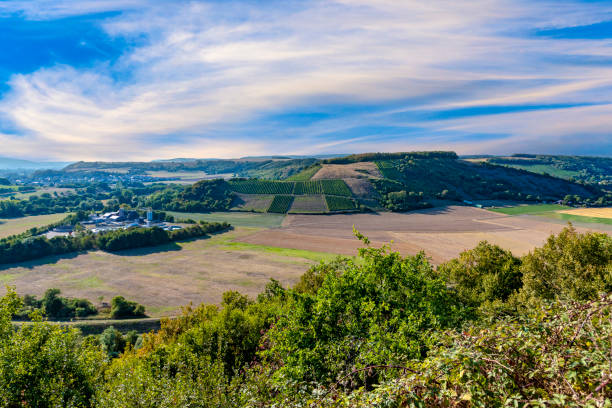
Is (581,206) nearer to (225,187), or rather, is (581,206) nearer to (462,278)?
(462,278)

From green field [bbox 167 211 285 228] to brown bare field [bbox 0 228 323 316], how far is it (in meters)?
29.2

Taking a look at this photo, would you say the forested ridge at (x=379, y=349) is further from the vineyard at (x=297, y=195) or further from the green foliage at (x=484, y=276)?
the vineyard at (x=297, y=195)

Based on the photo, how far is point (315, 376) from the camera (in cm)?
1235

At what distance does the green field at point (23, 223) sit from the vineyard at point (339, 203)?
12313cm

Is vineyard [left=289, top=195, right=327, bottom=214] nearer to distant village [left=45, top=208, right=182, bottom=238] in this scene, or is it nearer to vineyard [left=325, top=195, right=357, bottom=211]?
vineyard [left=325, top=195, right=357, bottom=211]

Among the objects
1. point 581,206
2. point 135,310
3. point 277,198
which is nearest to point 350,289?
point 135,310

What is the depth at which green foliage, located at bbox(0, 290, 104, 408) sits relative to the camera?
13320mm

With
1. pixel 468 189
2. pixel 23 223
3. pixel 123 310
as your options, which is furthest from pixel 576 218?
pixel 23 223

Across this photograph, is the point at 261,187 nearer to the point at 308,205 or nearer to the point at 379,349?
the point at 308,205

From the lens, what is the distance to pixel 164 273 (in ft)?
224

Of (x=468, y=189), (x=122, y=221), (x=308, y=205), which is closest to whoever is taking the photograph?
(x=122, y=221)

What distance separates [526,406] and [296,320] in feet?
36.4

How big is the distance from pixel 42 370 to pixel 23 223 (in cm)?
15871

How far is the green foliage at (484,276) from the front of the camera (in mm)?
31234
